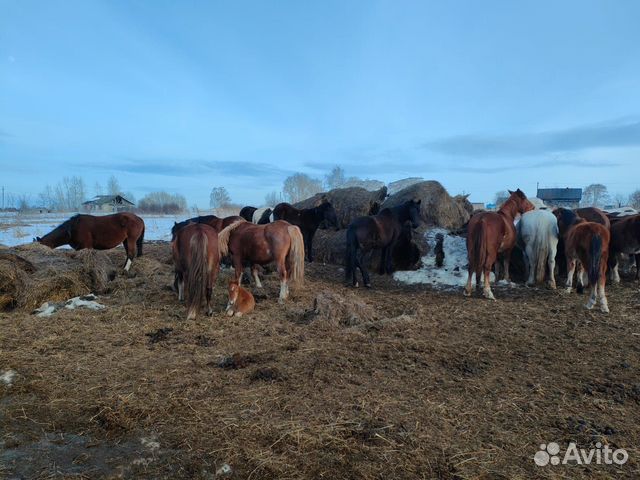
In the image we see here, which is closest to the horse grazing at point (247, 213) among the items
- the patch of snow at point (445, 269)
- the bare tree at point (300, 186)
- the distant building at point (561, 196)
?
the patch of snow at point (445, 269)

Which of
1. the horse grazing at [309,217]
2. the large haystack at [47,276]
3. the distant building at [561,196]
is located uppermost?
the distant building at [561,196]

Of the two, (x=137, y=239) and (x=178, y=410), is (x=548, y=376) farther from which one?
(x=137, y=239)

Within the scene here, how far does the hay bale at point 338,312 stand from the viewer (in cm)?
552

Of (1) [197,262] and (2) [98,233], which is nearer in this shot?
(1) [197,262]

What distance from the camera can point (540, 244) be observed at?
322 inches

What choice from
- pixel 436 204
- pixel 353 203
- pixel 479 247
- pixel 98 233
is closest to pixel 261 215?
pixel 353 203

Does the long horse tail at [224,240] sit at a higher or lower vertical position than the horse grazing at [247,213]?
lower

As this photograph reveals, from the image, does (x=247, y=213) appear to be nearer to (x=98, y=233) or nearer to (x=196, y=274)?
(x=98, y=233)

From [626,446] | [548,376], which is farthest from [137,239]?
[626,446]

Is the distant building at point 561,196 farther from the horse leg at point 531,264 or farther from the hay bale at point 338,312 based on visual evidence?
the hay bale at point 338,312

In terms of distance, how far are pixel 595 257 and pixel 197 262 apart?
6457mm

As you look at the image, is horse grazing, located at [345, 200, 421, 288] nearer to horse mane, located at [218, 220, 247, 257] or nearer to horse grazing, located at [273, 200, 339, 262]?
horse grazing, located at [273, 200, 339, 262]

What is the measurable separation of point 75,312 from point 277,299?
3.28m

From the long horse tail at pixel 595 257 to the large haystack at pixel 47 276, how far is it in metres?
8.86
